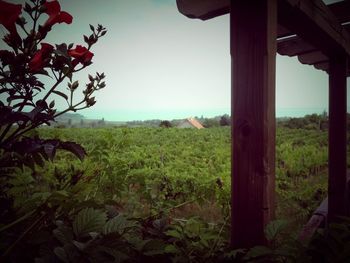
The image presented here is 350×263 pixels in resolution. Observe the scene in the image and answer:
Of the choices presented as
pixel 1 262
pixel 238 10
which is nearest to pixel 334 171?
pixel 238 10

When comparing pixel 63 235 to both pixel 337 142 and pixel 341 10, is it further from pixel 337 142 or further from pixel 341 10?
pixel 337 142

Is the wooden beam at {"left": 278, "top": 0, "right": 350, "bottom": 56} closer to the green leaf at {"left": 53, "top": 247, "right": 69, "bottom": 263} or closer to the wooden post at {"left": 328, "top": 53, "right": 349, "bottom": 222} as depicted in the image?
the wooden post at {"left": 328, "top": 53, "right": 349, "bottom": 222}

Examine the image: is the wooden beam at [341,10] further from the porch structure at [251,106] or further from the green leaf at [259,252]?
the green leaf at [259,252]

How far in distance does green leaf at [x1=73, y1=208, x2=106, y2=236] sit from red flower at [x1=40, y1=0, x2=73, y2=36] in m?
0.82

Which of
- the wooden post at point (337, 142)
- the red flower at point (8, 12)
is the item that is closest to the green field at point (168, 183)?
the red flower at point (8, 12)

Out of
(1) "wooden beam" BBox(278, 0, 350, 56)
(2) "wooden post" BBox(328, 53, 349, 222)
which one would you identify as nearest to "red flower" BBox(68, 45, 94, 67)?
(1) "wooden beam" BBox(278, 0, 350, 56)

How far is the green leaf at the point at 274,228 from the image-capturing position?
106 cm

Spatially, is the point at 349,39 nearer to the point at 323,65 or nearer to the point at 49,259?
the point at 323,65

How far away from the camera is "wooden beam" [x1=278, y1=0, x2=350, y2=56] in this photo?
1.47 meters

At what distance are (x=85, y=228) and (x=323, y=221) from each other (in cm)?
273

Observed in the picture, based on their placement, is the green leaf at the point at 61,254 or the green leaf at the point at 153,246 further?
the green leaf at the point at 153,246

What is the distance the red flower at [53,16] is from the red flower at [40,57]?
9 cm

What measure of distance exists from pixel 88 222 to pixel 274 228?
2.68 ft

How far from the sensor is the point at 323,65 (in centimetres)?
373
